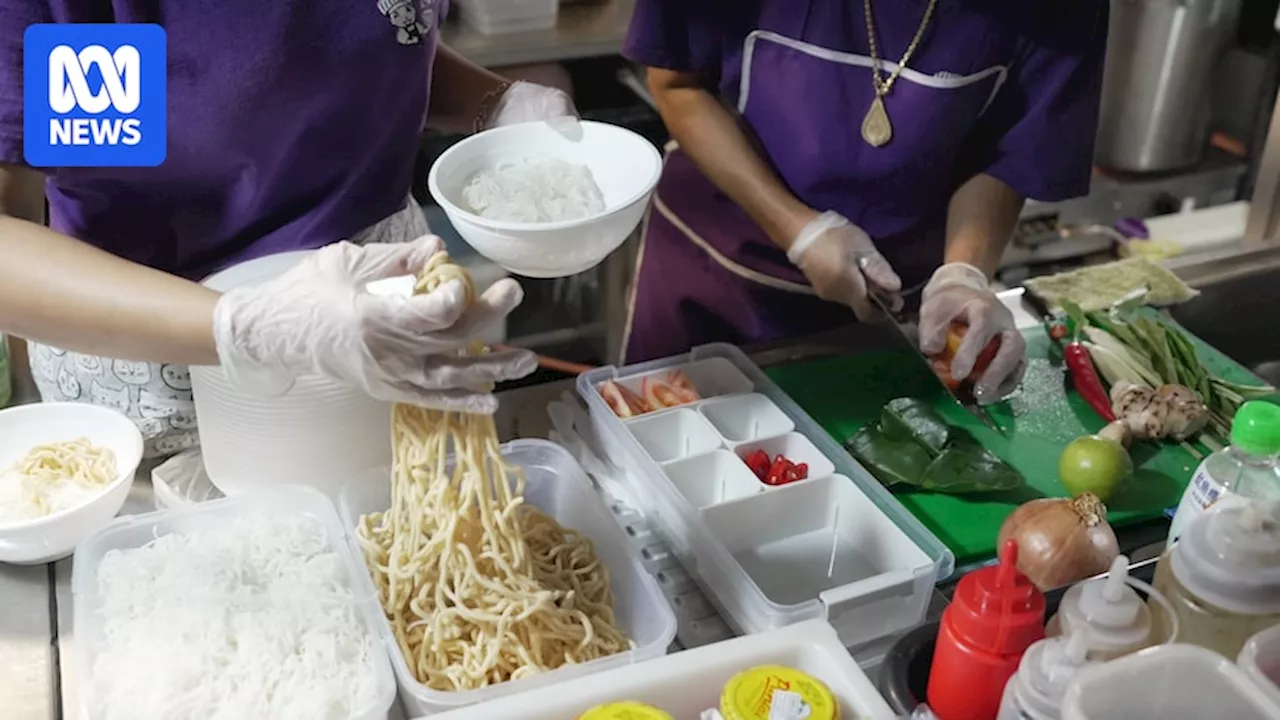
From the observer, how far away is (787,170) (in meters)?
1.82

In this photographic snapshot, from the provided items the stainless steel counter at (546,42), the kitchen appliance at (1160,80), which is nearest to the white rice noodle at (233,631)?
the stainless steel counter at (546,42)

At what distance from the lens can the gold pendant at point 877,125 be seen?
1.72m

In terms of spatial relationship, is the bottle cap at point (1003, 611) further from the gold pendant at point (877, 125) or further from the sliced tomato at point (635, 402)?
the gold pendant at point (877, 125)

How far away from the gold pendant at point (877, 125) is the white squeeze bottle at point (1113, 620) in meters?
0.96

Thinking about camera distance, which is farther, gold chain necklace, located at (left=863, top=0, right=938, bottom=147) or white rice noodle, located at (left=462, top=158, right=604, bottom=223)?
gold chain necklace, located at (left=863, top=0, right=938, bottom=147)

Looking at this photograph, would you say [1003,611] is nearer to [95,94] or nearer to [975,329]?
[975,329]

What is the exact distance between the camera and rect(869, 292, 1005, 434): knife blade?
1.58 metres

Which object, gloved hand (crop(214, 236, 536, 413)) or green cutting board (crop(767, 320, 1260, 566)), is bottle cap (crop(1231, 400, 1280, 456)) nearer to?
green cutting board (crop(767, 320, 1260, 566))

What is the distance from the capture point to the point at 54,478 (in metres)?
1.25

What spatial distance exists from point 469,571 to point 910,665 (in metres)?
0.44

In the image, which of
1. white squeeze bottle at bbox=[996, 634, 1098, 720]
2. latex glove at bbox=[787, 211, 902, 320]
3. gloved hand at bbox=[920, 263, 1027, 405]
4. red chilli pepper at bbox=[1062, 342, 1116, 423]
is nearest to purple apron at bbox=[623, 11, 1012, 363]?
latex glove at bbox=[787, 211, 902, 320]

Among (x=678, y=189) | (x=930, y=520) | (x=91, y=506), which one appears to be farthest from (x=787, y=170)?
(x=91, y=506)

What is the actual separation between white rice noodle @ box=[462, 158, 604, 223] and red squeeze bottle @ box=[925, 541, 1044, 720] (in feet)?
1.79

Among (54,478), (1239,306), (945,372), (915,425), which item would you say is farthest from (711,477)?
(1239,306)
